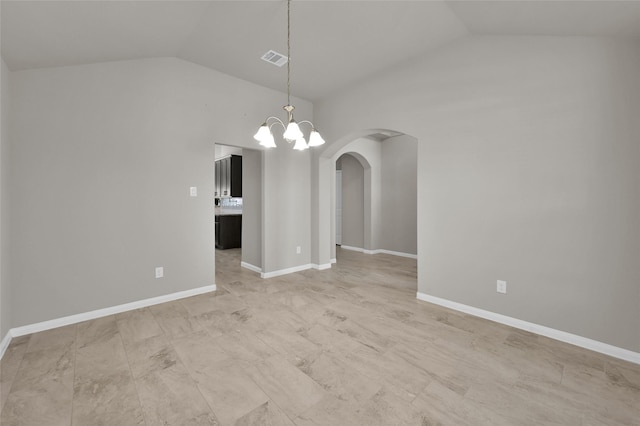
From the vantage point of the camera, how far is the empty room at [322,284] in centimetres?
184

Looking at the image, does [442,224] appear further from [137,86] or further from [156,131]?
[137,86]

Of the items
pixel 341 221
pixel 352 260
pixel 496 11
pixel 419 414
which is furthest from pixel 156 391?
pixel 341 221

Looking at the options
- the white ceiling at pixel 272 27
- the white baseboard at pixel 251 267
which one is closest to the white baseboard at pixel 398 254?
the white baseboard at pixel 251 267

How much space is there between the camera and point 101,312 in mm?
2990

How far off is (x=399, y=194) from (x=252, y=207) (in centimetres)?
352

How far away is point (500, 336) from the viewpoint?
2562mm

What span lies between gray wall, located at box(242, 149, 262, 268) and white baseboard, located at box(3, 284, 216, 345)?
1255 millimetres

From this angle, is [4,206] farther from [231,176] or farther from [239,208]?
[239,208]

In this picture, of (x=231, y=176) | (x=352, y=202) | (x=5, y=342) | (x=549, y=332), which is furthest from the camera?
(x=352, y=202)

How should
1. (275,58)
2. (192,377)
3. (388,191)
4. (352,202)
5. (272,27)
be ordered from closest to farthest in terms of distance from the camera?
(192,377) < (272,27) < (275,58) < (388,191) < (352,202)

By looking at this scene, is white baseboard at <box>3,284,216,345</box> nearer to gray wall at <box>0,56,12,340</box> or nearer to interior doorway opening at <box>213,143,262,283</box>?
gray wall at <box>0,56,12,340</box>

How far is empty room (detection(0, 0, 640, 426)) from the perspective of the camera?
1842 mm

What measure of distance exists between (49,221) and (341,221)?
233 inches

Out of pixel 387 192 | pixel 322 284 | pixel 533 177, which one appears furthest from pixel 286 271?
pixel 533 177
